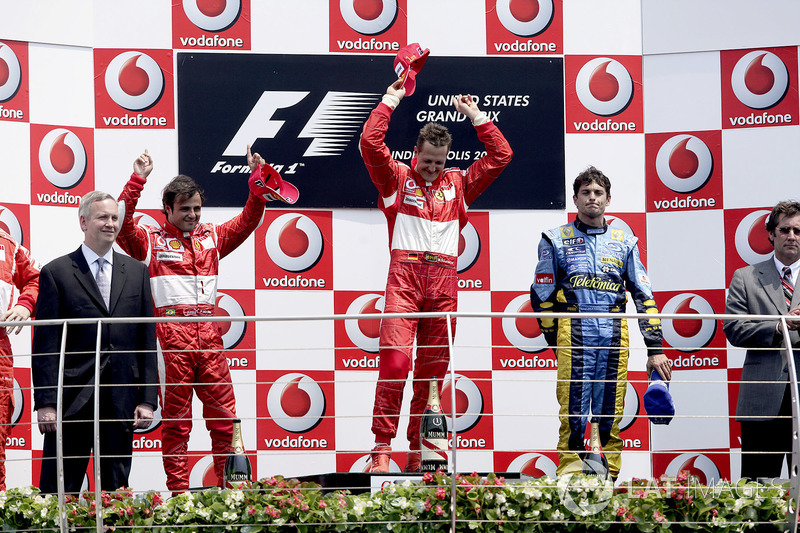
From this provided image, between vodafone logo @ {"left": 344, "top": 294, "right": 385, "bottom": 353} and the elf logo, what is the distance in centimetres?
79

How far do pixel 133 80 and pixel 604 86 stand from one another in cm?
248

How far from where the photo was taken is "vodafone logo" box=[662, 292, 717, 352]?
5.13 meters

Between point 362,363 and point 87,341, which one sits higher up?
point 87,341

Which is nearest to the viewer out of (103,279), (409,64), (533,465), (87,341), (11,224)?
(87,341)

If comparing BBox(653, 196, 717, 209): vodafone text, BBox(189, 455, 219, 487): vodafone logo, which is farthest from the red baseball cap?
BBox(189, 455, 219, 487): vodafone logo

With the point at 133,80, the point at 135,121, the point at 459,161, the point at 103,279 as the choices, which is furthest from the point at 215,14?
the point at 103,279

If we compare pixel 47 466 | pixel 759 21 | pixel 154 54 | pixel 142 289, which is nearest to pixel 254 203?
pixel 142 289

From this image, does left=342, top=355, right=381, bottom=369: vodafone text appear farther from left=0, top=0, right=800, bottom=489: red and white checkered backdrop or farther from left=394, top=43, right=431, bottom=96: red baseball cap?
left=394, top=43, right=431, bottom=96: red baseball cap

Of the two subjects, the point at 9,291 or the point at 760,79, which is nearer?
the point at 9,291

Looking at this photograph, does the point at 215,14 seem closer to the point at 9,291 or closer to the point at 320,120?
the point at 320,120

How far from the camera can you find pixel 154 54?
5039 mm

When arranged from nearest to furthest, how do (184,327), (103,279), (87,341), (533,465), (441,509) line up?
(441,509) < (87,341) < (103,279) < (184,327) < (533,465)

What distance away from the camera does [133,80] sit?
5.01m

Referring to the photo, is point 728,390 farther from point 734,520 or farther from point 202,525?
point 202,525
